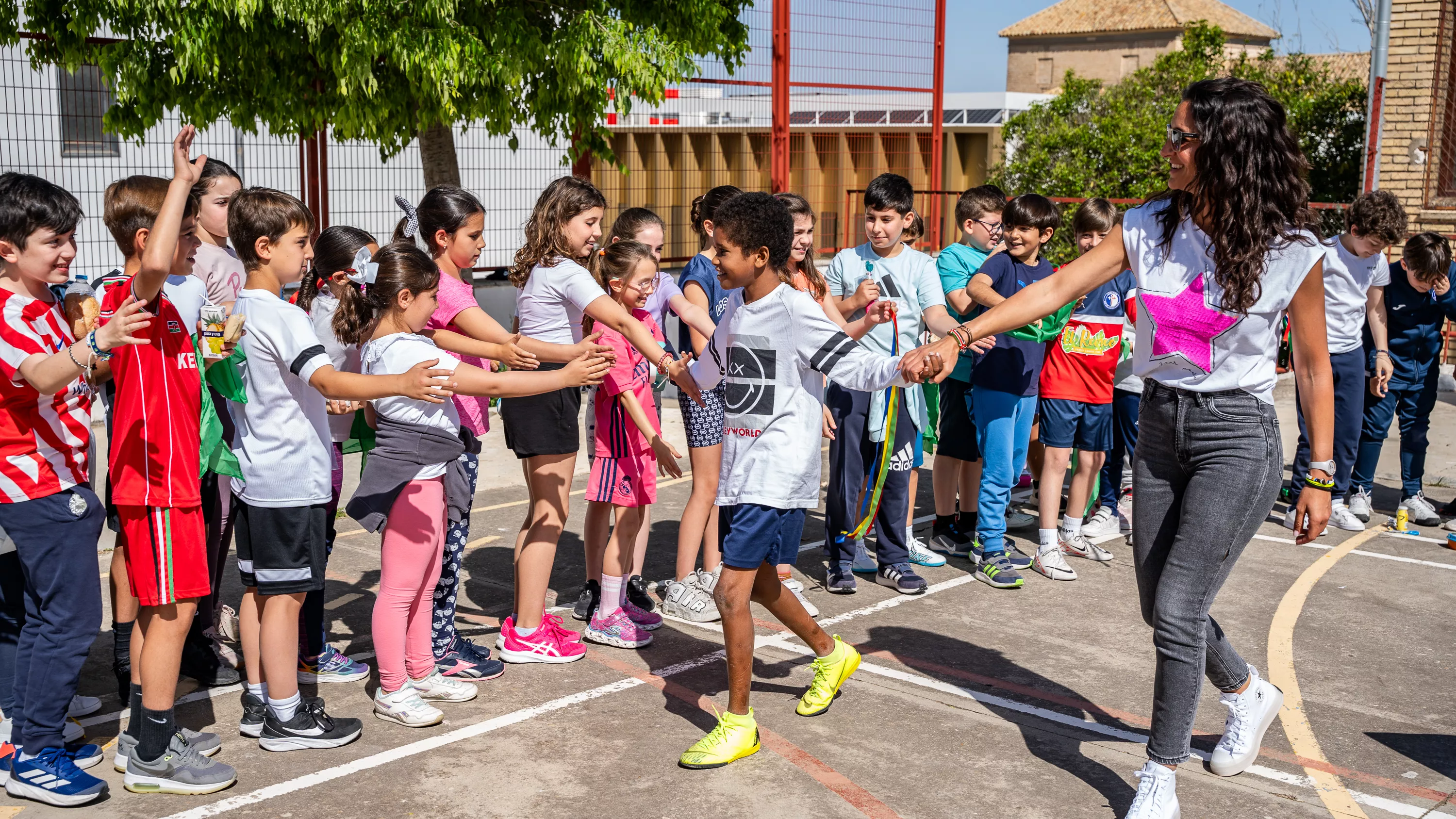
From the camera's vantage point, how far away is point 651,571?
6840 millimetres

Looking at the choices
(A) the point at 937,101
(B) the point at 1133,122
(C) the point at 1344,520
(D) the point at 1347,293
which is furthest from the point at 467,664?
(B) the point at 1133,122

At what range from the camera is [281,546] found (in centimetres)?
425

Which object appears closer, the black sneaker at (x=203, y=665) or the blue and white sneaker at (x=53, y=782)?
the blue and white sneaker at (x=53, y=782)

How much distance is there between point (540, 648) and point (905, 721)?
1.58 meters

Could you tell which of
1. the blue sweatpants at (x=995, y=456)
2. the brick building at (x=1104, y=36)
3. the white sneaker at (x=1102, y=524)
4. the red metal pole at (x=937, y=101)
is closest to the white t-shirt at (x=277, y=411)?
the blue sweatpants at (x=995, y=456)

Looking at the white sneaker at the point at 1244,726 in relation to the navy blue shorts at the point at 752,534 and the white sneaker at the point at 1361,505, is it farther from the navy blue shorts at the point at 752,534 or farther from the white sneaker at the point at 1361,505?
the white sneaker at the point at 1361,505

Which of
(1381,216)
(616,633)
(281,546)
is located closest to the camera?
(281,546)

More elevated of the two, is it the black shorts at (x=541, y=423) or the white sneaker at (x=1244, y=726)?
the black shorts at (x=541, y=423)

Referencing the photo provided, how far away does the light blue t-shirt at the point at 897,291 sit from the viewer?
628 centimetres

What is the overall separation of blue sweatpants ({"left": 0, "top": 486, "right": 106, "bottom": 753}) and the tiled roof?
202 ft

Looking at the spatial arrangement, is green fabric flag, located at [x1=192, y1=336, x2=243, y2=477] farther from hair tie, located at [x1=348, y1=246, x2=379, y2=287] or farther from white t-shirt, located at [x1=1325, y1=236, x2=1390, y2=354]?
white t-shirt, located at [x1=1325, y1=236, x2=1390, y2=354]

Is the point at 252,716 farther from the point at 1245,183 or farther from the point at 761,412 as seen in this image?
the point at 1245,183

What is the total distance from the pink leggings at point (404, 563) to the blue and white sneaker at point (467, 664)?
0.38m

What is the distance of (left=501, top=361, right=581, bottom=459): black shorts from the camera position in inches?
203
